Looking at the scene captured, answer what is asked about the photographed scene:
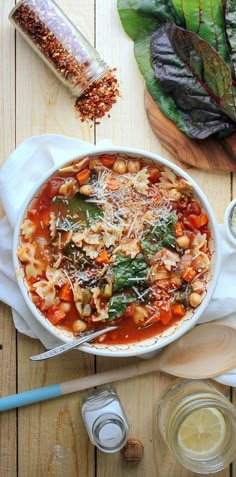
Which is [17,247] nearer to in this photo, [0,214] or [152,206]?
[0,214]

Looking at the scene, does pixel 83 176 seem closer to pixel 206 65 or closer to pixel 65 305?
pixel 65 305

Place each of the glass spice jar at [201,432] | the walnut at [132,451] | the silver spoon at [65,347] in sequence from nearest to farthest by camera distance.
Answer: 1. the silver spoon at [65,347]
2. the glass spice jar at [201,432]
3. the walnut at [132,451]

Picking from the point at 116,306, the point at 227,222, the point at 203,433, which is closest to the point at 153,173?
the point at 227,222

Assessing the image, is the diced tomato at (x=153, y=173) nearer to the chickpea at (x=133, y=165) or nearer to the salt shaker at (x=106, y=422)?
the chickpea at (x=133, y=165)

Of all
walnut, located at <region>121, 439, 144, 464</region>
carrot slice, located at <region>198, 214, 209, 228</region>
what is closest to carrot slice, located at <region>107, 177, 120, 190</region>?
carrot slice, located at <region>198, 214, 209, 228</region>

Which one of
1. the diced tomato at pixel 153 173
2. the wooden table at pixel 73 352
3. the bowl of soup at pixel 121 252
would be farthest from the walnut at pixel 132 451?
the diced tomato at pixel 153 173

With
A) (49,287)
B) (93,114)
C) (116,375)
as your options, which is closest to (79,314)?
(49,287)

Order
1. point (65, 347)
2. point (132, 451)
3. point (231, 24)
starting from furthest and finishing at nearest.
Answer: point (132, 451)
point (231, 24)
point (65, 347)
